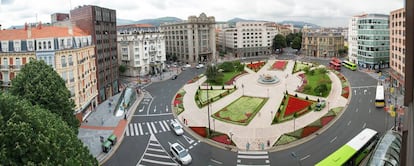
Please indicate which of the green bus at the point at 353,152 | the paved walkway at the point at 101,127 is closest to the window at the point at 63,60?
the paved walkway at the point at 101,127

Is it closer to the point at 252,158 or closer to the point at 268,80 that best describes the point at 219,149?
the point at 252,158

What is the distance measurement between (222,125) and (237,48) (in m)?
80.0

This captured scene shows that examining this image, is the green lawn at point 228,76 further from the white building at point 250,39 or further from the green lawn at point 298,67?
the white building at point 250,39

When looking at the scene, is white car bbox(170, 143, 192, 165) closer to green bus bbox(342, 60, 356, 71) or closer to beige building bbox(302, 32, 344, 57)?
green bus bbox(342, 60, 356, 71)

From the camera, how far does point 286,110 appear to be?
45.8 meters

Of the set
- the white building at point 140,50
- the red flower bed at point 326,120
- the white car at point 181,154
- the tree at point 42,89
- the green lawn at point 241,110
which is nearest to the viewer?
the tree at point 42,89

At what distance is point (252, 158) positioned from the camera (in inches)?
1273

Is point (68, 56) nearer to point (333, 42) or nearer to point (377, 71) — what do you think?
point (377, 71)

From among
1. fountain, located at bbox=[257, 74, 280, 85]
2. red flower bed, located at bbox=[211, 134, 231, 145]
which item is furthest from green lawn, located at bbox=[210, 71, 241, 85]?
red flower bed, located at bbox=[211, 134, 231, 145]

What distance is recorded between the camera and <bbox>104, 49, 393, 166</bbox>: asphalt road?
32156 mm

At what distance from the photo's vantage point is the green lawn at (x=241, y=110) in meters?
43.7

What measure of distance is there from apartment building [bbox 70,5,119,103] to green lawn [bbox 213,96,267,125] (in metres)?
21.9

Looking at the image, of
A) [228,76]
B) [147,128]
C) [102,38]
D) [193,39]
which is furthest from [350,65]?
[147,128]

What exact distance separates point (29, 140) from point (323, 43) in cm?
10156
